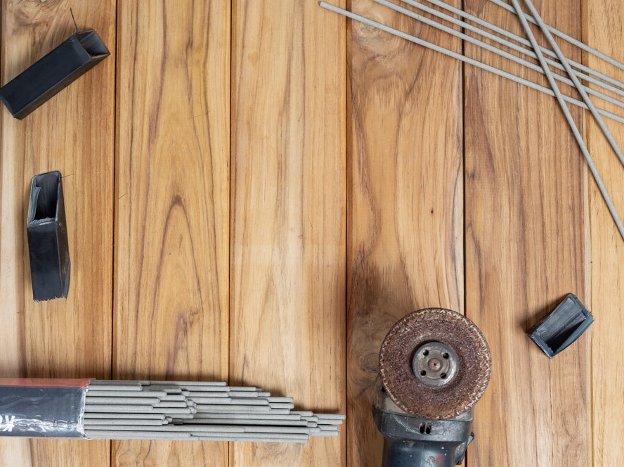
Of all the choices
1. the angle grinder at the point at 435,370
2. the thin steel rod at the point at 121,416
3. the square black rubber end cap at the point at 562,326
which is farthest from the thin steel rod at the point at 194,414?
the square black rubber end cap at the point at 562,326

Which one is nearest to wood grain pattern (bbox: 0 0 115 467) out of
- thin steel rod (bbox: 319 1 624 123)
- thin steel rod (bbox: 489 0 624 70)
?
thin steel rod (bbox: 319 1 624 123)

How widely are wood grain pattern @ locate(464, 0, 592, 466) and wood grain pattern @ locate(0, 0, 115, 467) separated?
518mm

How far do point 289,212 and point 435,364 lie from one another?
12.0 inches

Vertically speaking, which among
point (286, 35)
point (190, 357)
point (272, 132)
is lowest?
point (190, 357)

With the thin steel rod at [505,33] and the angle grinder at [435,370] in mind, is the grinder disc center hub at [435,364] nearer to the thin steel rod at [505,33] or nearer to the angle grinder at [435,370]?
the angle grinder at [435,370]

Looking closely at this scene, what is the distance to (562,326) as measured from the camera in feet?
3.12

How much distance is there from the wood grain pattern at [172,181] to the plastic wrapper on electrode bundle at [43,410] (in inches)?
3.8

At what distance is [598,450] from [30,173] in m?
0.89

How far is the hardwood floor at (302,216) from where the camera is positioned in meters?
0.96

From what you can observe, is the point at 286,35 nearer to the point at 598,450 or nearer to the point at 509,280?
the point at 509,280

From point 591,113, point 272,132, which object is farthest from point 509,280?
point 272,132

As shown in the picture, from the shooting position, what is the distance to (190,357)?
966 millimetres

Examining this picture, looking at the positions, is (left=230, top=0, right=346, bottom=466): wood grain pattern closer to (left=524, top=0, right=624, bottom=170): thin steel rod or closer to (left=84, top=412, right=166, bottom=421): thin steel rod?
(left=84, top=412, right=166, bottom=421): thin steel rod

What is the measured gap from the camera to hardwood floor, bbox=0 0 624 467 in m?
0.96
